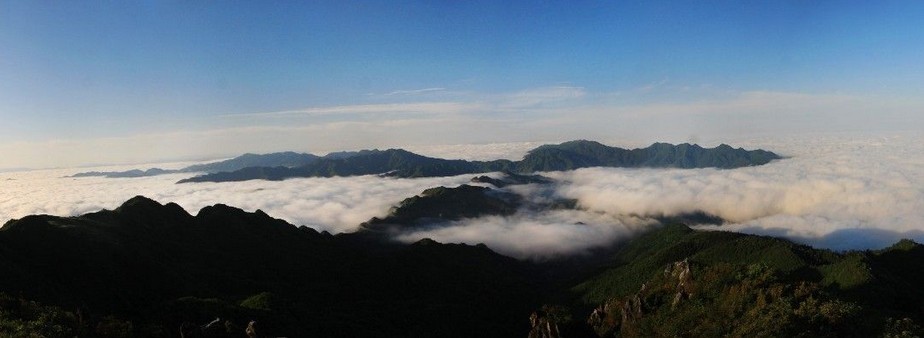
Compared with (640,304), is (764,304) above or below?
above

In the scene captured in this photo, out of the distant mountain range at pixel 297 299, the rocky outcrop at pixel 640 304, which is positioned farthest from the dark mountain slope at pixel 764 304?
the distant mountain range at pixel 297 299

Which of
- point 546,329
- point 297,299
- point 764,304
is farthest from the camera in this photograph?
point 297,299

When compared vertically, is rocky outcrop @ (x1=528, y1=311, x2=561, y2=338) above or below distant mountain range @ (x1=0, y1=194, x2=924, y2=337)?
below

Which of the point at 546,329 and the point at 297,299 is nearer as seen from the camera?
the point at 546,329

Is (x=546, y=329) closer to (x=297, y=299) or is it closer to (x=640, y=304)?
(x=640, y=304)

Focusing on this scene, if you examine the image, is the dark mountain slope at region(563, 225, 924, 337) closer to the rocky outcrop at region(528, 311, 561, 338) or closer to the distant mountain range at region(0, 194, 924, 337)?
the distant mountain range at region(0, 194, 924, 337)

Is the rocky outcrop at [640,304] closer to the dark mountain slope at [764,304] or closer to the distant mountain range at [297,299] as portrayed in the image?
the dark mountain slope at [764,304]

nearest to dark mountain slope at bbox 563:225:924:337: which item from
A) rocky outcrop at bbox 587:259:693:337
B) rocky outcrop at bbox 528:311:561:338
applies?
rocky outcrop at bbox 587:259:693:337

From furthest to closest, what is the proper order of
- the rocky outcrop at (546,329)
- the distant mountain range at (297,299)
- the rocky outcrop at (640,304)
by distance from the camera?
the rocky outcrop at (640,304)
the rocky outcrop at (546,329)
the distant mountain range at (297,299)

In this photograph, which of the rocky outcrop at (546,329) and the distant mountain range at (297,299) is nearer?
the distant mountain range at (297,299)

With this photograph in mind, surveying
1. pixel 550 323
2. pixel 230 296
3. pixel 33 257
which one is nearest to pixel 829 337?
pixel 550 323

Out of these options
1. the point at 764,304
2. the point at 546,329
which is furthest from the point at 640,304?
the point at 764,304

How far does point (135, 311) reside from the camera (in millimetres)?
128875

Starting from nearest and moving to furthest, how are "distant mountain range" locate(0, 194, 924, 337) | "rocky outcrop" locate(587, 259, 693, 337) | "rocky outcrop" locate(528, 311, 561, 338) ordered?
"distant mountain range" locate(0, 194, 924, 337) < "rocky outcrop" locate(528, 311, 561, 338) < "rocky outcrop" locate(587, 259, 693, 337)
